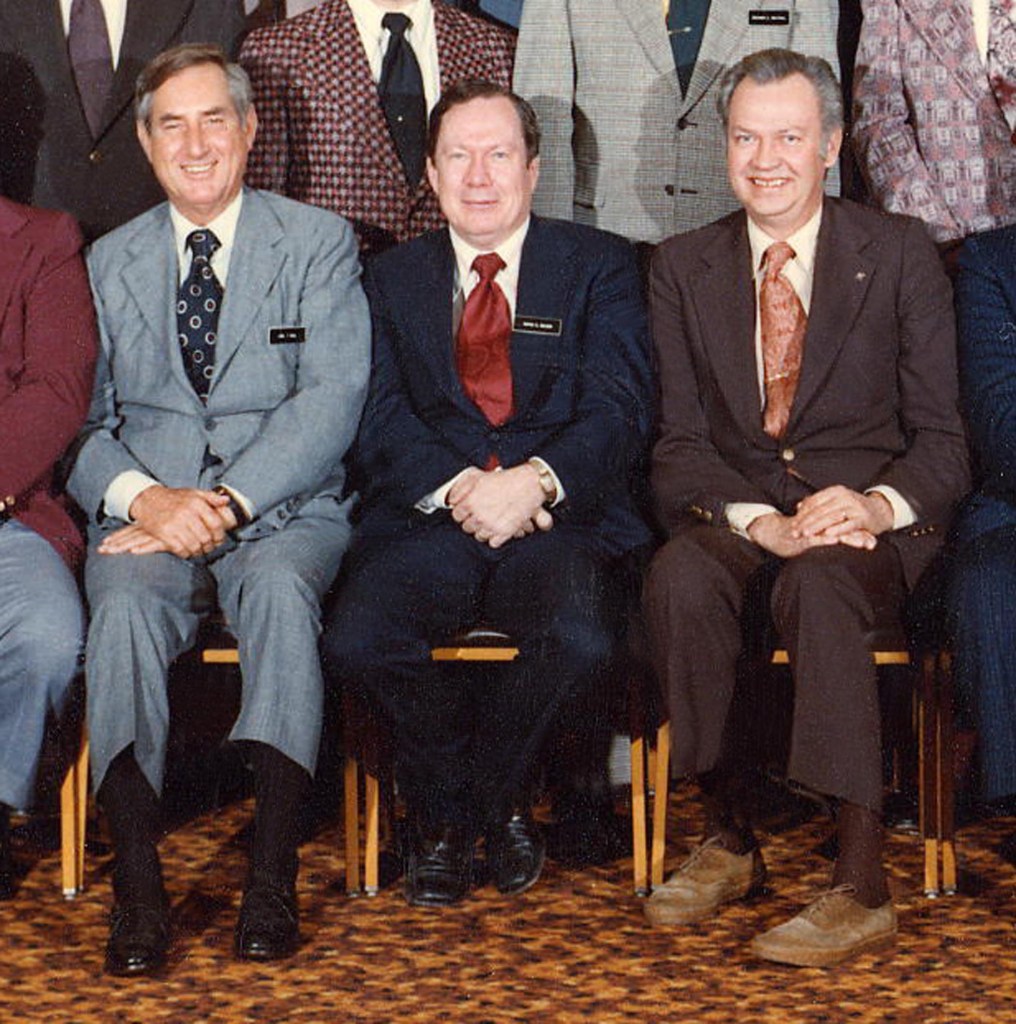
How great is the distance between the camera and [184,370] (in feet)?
13.6

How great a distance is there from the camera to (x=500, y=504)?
3.96 m

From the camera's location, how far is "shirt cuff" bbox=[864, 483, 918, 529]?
3922mm

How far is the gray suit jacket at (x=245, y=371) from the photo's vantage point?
13.4 feet

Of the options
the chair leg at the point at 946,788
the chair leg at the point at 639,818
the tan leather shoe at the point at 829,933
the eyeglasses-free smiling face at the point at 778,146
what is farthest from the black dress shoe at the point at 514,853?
the eyeglasses-free smiling face at the point at 778,146

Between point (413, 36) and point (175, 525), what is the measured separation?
1485 mm

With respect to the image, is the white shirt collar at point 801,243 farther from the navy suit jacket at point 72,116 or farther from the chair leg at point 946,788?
the navy suit jacket at point 72,116

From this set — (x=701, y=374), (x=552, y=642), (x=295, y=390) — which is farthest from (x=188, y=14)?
(x=552, y=642)

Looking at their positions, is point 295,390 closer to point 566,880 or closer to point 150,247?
point 150,247

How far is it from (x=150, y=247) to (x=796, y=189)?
1.36 metres

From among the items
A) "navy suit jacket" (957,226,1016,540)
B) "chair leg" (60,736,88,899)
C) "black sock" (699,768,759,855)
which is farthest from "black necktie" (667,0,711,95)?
"chair leg" (60,736,88,899)

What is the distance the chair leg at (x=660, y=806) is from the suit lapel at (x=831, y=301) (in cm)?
69

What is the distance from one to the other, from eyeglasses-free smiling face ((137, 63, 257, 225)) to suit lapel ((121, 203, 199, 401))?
0.12 m

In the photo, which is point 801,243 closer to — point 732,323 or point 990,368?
point 732,323

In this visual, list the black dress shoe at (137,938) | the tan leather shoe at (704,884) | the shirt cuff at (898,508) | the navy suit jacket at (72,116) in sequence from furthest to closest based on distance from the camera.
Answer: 1. the navy suit jacket at (72,116)
2. the shirt cuff at (898,508)
3. the tan leather shoe at (704,884)
4. the black dress shoe at (137,938)
